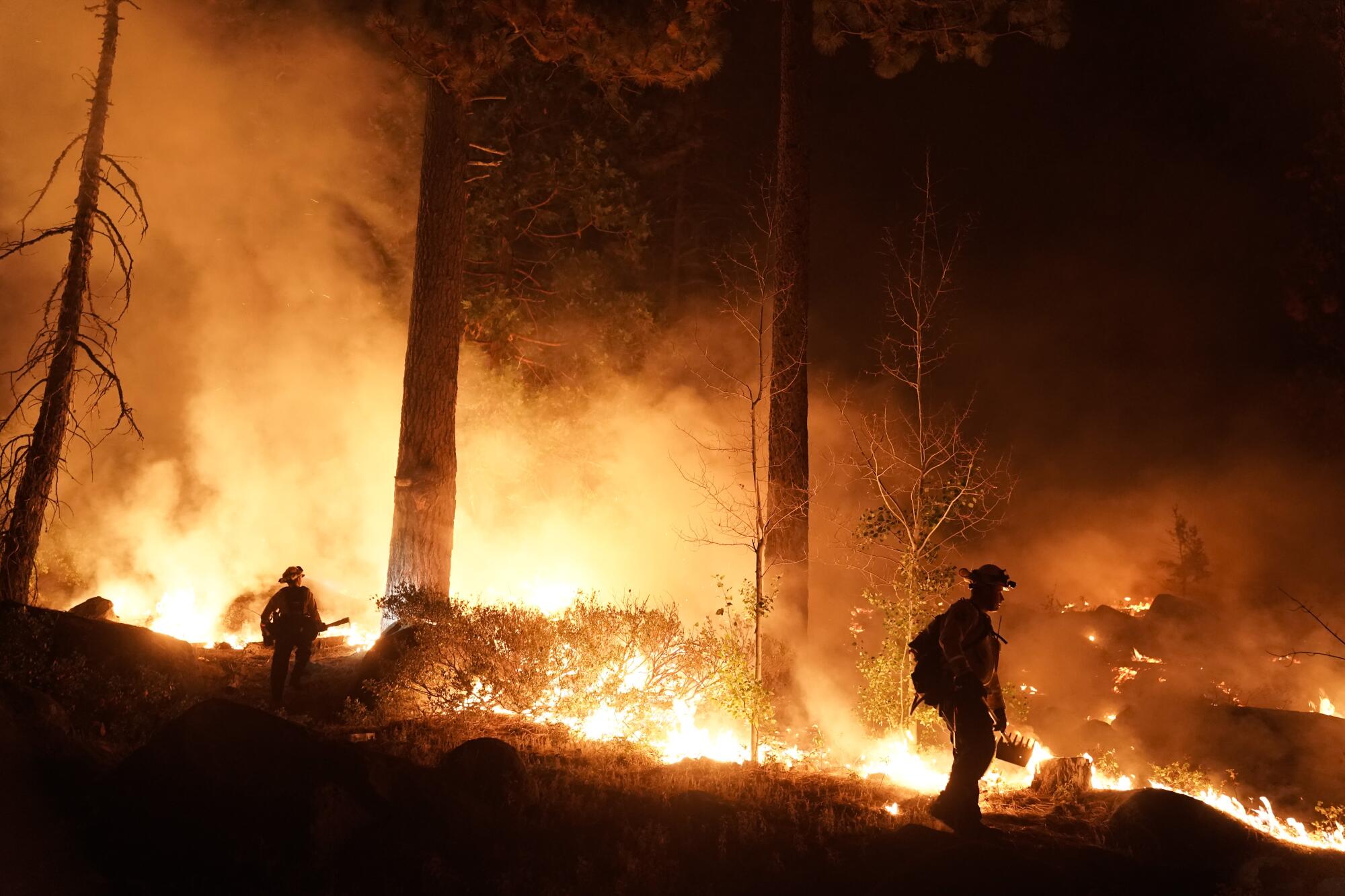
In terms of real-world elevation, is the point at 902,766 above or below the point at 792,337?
below

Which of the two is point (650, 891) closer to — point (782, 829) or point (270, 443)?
point (782, 829)

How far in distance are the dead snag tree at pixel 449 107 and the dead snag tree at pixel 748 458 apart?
290 centimetres

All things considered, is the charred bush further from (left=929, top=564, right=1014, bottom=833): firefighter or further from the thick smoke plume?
the thick smoke plume

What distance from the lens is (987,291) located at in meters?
21.5

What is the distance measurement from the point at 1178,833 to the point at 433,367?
9233mm

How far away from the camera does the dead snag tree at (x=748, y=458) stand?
7957 mm

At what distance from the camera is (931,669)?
20.3ft

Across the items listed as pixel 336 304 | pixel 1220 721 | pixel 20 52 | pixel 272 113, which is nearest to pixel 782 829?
pixel 1220 721

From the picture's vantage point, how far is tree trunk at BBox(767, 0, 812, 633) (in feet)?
32.8

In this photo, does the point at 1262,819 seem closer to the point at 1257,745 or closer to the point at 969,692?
the point at 1257,745

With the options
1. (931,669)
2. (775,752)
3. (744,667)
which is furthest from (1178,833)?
(775,752)

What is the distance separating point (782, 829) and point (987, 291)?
18.3 m

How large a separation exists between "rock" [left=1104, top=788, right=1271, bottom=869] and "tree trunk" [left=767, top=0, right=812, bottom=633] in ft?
13.8

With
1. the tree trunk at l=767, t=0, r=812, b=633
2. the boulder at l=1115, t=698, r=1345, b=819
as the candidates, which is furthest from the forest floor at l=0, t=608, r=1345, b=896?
the tree trunk at l=767, t=0, r=812, b=633
